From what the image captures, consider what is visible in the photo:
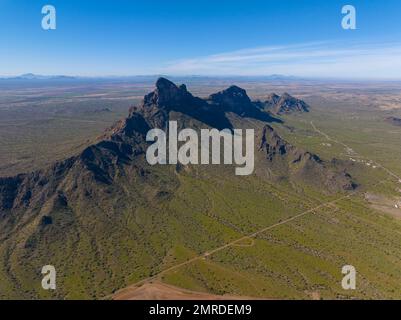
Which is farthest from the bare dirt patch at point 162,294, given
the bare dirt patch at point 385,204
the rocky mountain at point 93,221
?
the bare dirt patch at point 385,204

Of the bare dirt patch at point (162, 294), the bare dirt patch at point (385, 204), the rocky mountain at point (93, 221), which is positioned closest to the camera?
the bare dirt patch at point (162, 294)

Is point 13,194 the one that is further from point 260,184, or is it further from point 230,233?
point 260,184

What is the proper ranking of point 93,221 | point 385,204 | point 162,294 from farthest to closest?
point 385,204
point 93,221
point 162,294

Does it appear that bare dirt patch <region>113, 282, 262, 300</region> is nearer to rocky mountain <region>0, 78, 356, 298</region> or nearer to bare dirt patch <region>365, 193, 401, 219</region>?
rocky mountain <region>0, 78, 356, 298</region>

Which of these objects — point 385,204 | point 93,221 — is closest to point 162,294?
point 93,221

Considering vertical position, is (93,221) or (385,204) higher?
(93,221)

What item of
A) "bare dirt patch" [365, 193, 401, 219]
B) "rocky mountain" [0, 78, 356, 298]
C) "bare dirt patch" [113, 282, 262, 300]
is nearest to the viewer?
"bare dirt patch" [113, 282, 262, 300]

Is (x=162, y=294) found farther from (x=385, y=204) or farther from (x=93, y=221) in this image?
(x=385, y=204)

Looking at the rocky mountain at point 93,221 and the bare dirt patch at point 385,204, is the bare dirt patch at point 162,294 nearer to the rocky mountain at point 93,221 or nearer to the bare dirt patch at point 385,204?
the rocky mountain at point 93,221

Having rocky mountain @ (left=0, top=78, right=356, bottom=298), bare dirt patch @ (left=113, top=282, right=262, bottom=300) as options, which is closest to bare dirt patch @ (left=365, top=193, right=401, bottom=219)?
rocky mountain @ (left=0, top=78, right=356, bottom=298)

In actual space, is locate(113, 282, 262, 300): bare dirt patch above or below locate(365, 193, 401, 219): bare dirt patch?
below
